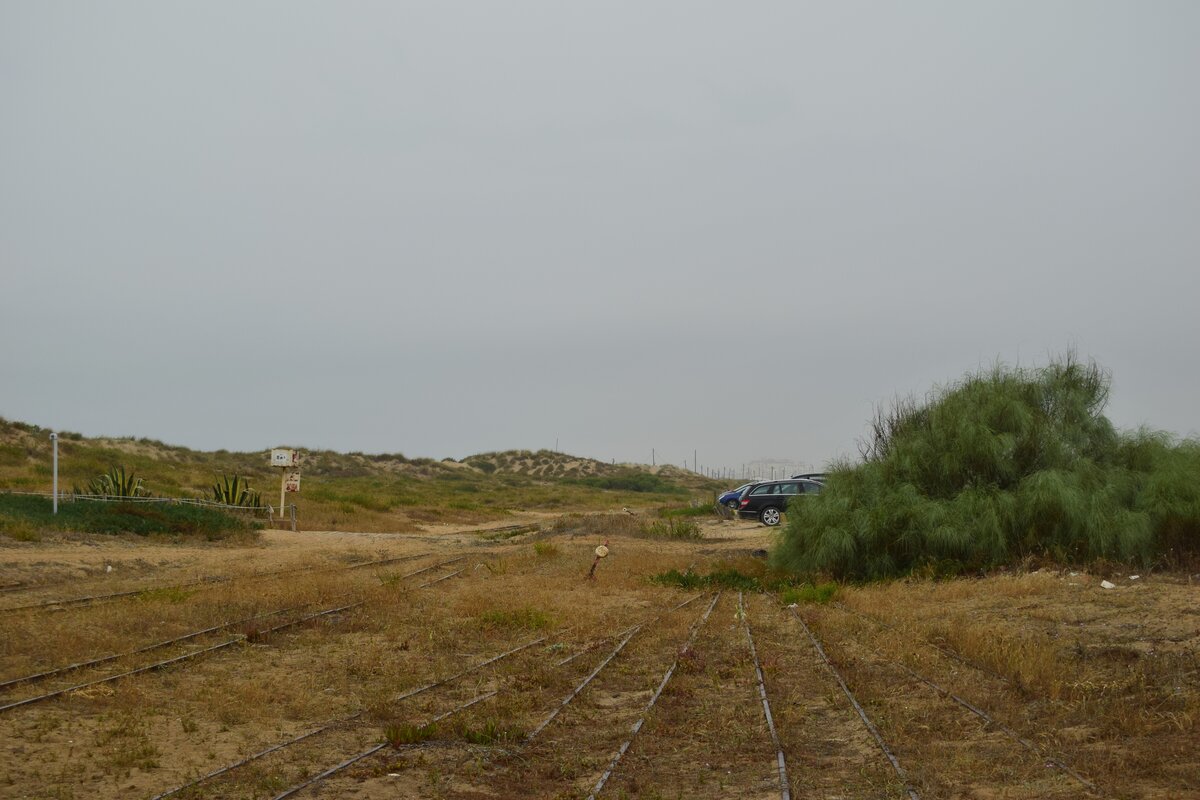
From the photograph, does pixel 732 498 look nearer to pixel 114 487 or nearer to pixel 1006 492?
pixel 1006 492

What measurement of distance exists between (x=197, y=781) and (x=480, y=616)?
378 inches

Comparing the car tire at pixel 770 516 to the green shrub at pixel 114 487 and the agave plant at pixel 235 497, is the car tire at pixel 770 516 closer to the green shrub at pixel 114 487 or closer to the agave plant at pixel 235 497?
the agave plant at pixel 235 497

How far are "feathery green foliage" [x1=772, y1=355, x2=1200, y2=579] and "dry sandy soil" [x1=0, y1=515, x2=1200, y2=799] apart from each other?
62.3 inches

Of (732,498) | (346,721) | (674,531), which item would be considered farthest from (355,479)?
(346,721)

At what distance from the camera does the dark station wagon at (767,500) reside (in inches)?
1544

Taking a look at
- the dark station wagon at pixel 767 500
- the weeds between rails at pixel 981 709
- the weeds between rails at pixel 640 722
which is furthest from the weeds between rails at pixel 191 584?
the dark station wagon at pixel 767 500

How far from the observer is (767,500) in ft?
131

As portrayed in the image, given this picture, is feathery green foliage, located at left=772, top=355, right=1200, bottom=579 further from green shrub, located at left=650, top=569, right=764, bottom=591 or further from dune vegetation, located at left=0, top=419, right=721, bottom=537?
dune vegetation, located at left=0, top=419, right=721, bottom=537

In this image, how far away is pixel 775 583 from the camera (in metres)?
23.1

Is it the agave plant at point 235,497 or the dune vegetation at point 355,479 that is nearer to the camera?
the agave plant at point 235,497

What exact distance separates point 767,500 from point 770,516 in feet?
2.03

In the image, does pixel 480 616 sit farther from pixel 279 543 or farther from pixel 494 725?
pixel 279 543

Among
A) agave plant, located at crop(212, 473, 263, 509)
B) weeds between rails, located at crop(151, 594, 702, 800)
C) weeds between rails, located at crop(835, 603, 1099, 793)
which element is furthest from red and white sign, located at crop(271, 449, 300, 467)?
weeds between rails, located at crop(835, 603, 1099, 793)

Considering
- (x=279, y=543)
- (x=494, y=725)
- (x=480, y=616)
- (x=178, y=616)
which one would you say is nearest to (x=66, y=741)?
(x=494, y=725)
